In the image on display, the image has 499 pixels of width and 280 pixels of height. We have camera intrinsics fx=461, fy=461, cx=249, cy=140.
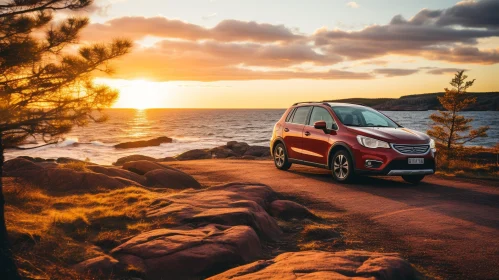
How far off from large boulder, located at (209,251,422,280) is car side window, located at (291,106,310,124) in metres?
7.88

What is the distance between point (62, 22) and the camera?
25.1ft

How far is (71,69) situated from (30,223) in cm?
243

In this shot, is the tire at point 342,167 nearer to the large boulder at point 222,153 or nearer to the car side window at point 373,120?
the car side window at point 373,120

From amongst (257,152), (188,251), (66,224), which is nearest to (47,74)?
(66,224)

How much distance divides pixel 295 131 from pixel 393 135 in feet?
9.76

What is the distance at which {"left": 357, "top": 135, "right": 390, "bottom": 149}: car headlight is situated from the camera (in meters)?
10.5

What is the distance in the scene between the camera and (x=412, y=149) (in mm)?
10570

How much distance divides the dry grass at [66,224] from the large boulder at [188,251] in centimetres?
51

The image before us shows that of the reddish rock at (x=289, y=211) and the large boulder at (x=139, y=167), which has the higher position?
the large boulder at (x=139, y=167)

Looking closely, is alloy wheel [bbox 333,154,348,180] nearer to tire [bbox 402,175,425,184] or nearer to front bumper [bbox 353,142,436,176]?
front bumper [bbox 353,142,436,176]

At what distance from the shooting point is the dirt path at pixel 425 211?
5.56 m

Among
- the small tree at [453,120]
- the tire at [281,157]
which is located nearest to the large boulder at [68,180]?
the tire at [281,157]

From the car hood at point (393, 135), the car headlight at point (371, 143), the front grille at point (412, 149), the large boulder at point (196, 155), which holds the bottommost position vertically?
the large boulder at point (196, 155)

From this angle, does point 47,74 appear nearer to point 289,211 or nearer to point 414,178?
point 289,211
